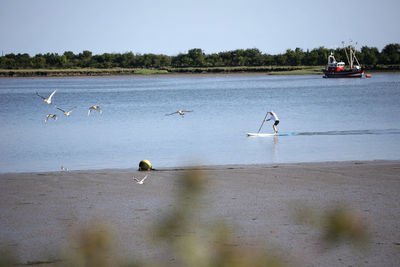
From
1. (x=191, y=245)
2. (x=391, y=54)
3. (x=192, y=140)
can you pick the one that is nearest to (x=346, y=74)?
(x=391, y=54)

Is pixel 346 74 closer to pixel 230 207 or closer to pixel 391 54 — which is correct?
pixel 391 54

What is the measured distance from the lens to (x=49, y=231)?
7.45 metres

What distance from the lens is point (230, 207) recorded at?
861 cm

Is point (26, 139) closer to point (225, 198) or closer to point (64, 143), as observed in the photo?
point (64, 143)

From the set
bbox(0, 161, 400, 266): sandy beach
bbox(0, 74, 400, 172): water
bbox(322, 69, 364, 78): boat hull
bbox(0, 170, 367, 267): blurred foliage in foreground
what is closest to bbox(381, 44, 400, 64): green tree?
bbox(322, 69, 364, 78): boat hull

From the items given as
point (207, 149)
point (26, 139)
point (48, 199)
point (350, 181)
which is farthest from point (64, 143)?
point (350, 181)

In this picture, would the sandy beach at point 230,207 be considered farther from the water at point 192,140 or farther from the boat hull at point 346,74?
the boat hull at point 346,74

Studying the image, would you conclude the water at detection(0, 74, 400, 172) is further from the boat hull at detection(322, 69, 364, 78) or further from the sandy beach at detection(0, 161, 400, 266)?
the boat hull at detection(322, 69, 364, 78)

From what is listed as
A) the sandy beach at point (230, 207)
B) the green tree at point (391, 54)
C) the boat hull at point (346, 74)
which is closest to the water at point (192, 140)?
the sandy beach at point (230, 207)

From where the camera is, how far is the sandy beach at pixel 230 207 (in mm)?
6246

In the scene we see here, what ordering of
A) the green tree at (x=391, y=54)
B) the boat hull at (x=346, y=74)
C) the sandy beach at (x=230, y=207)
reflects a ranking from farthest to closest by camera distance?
the green tree at (x=391, y=54) → the boat hull at (x=346, y=74) → the sandy beach at (x=230, y=207)

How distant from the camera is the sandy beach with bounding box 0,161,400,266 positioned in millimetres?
6246

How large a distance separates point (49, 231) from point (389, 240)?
→ 15.1 feet

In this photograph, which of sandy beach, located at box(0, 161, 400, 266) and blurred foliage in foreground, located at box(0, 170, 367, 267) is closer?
blurred foliage in foreground, located at box(0, 170, 367, 267)
